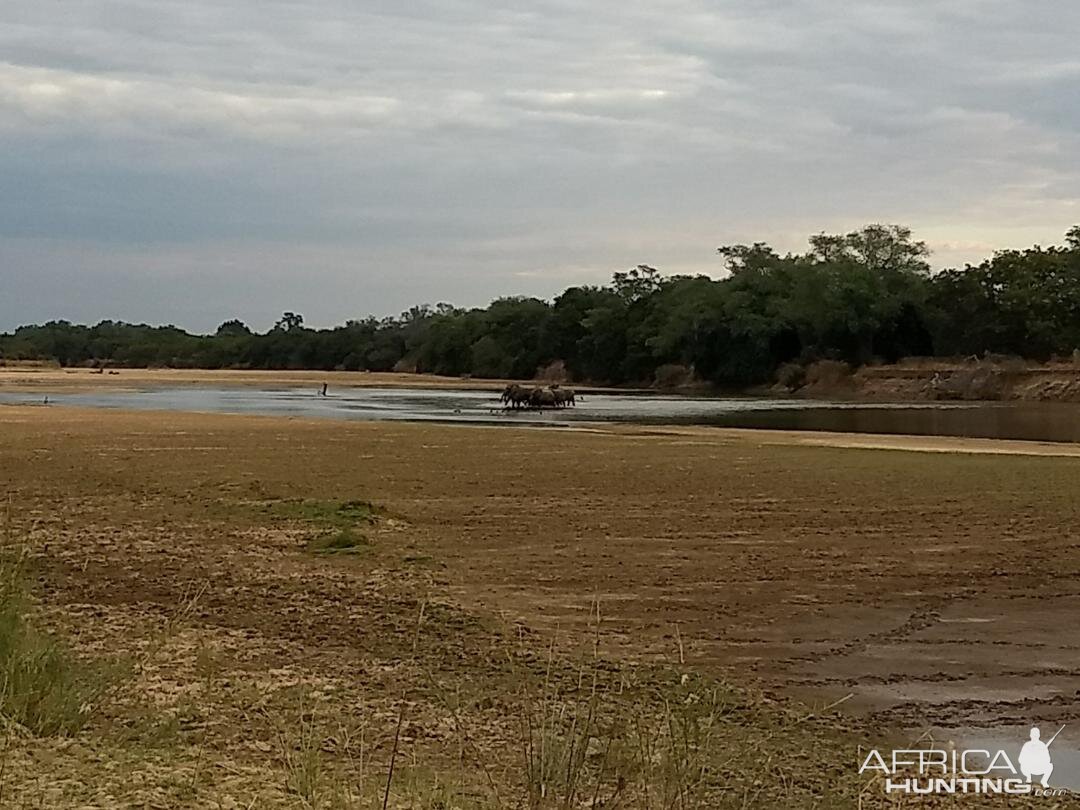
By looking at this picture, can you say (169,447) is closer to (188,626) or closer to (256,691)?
(188,626)

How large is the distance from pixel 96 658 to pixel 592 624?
346 cm

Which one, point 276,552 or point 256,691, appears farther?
point 276,552

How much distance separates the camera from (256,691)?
716 centimetres

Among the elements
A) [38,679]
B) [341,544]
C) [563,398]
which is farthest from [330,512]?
[563,398]

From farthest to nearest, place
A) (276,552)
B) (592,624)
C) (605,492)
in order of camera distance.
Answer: (605,492) → (276,552) → (592,624)

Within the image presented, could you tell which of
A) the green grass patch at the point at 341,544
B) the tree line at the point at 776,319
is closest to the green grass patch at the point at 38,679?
the green grass patch at the point at 341,544

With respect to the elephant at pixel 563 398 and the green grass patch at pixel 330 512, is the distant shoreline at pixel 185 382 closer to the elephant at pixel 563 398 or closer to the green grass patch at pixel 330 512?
the elephant at pixel 563 398

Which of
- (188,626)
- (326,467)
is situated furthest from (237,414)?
(188,626)

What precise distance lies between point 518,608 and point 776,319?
3342 inches

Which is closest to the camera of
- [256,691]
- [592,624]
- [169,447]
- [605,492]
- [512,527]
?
[256,691]

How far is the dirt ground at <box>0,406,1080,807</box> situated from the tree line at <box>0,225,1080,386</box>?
6308 cm

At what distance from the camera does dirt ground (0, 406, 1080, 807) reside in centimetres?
602

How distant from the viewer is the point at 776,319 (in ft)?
305

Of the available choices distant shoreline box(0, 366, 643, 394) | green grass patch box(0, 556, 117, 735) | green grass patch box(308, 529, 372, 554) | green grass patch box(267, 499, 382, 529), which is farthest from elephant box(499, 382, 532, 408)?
green grass patch box(0, 556, 117, 735)
